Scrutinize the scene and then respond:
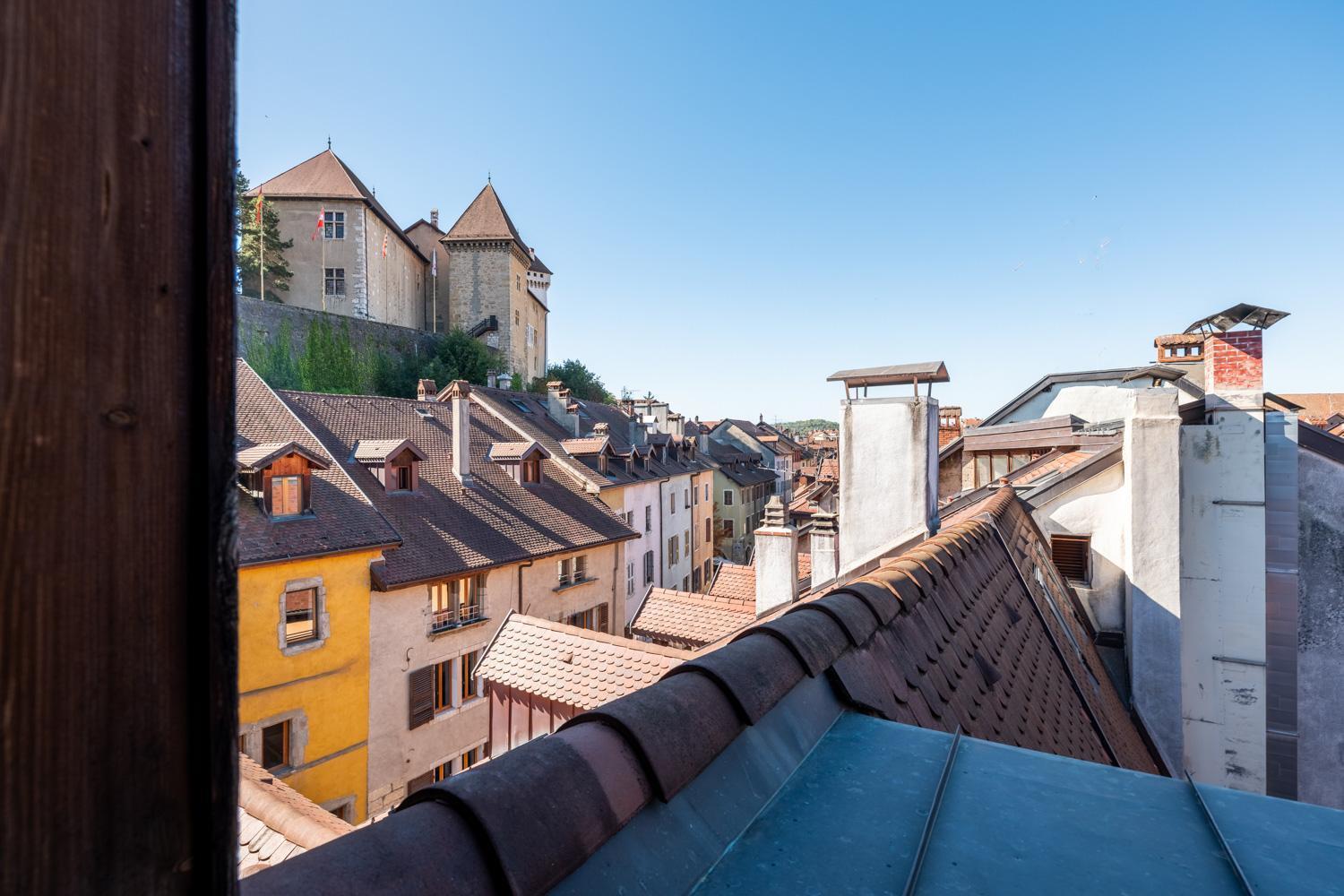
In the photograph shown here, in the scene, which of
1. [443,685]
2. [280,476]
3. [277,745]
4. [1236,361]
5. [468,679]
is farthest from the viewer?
[468,679]

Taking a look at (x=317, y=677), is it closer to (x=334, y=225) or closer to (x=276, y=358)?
(x=276, y=358)

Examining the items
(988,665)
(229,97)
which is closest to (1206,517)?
(988,665)

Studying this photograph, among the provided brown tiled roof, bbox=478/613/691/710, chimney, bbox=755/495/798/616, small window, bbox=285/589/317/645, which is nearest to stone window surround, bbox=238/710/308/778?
small window, bbox=285/589/317/645

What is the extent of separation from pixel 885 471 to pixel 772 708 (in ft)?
16.9

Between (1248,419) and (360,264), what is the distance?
37.5 meters

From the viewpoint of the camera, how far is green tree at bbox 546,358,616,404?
40.8 m

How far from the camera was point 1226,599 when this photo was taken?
7105 mm

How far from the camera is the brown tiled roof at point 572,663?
7188 mm

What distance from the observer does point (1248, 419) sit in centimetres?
709

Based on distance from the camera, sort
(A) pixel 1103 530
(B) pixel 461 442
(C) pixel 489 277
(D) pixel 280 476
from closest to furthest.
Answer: (A) pixel 1103 530
(D) pixel 280 476
(B) pixel 461 442
(C) pixel 489 277

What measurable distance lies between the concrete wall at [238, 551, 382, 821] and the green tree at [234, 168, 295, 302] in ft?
93.1

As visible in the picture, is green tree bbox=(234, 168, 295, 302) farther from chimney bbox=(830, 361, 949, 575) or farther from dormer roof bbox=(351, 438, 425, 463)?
chimney bbox=(830, 361, 949, 575)

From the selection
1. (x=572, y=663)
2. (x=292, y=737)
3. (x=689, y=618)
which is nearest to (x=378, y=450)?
(x=292, y=737)

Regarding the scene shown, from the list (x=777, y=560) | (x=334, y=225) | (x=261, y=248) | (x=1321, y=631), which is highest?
(x=334, y=225)
